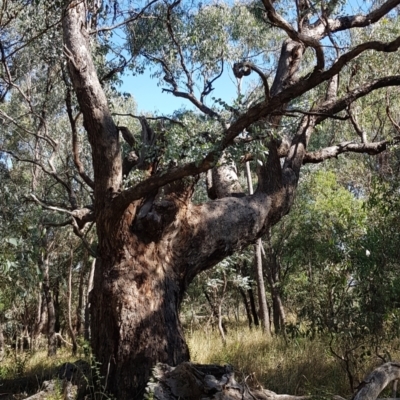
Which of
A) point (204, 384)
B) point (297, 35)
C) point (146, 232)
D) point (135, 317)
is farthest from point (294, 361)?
point (297, 35)

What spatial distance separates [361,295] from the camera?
24.0 feet

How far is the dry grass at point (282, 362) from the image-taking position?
18.3 ft

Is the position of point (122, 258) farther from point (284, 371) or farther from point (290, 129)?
point (290, 129)

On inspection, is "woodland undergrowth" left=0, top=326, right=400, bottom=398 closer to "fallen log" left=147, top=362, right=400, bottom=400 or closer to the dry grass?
the dry grass

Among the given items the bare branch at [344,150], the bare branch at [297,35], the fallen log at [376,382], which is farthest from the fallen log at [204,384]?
the bare branch at [344,150]

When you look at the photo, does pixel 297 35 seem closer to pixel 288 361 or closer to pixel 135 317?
pixel 135 317

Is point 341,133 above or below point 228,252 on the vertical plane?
above

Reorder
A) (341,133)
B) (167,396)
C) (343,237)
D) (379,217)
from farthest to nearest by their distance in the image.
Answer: (341,133), (343,237), (379,217), (167,396)

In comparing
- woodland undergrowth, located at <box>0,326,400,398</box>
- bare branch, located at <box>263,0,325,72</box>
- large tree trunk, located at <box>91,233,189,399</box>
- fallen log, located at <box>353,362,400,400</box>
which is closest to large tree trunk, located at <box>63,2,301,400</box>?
large tree trunk, located at <box>91,233,189,399</box>

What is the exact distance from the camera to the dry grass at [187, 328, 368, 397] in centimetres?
559

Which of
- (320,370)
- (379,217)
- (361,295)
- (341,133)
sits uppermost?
(341,133)

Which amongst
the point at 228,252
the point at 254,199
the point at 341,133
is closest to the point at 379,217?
the point at 254,199

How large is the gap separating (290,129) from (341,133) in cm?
647

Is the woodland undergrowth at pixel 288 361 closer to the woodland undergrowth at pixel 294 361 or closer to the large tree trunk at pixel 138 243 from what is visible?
the woodland undergrowth at pixel 294 361
